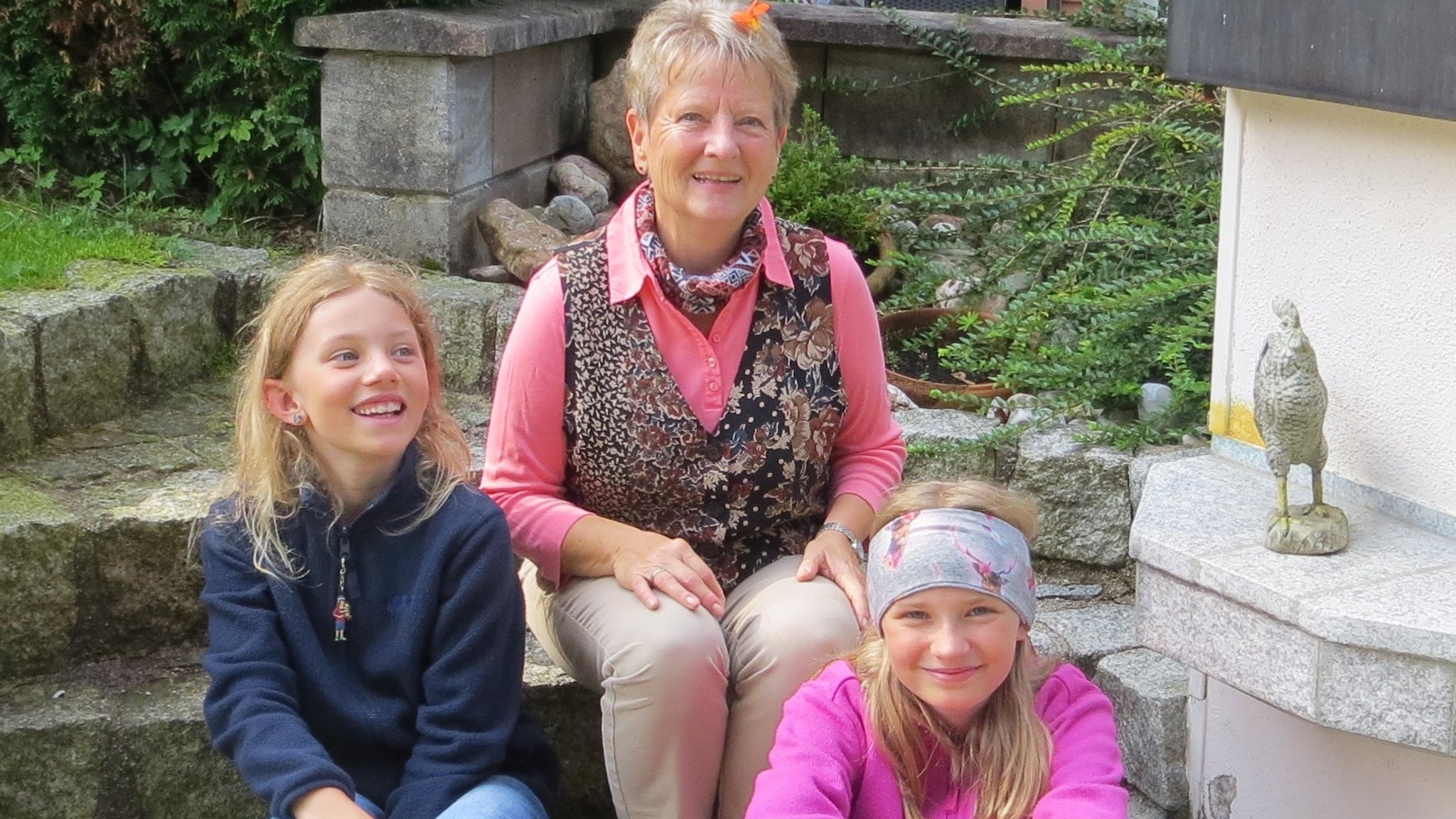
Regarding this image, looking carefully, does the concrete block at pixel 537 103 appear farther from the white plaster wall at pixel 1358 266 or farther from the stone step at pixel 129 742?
the white plaster wall at pixel 1358 266

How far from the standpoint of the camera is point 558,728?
2.74 metres

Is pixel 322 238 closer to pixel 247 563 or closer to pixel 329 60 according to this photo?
pixel 329 60

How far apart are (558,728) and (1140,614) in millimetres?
1032

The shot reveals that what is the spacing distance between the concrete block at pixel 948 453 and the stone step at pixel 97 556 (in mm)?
1347

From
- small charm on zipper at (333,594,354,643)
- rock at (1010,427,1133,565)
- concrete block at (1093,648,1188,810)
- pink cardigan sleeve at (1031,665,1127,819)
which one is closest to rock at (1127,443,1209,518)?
rock at (1010,427,1133,565)

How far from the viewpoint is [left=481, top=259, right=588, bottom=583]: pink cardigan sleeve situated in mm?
2279

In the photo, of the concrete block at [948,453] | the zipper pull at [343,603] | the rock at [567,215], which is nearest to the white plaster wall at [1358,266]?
the concrete block at [948,453]

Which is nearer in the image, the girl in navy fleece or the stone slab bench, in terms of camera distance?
the girl in navy fleece

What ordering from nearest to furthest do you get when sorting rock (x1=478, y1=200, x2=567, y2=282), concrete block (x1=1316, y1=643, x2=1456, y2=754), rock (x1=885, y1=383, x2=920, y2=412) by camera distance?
concrete block (x1=1316, y1=643, x2=1456, y2=754), rock (x1=885, y1=383, x2=920, y2=412), rock (x1=478, y1=200, x2=567, y2=282)

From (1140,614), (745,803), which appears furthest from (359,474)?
(1140,614)

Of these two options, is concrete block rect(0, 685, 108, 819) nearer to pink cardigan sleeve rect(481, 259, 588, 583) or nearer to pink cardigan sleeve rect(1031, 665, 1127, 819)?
pink cardigan sleeve rect(481, 259, 588, 583)

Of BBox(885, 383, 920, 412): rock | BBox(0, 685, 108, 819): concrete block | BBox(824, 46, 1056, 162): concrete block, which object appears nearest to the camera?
BBox(0, 685, 108, 819): concrete block

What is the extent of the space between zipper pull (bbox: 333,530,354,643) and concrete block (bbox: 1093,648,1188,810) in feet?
4.26

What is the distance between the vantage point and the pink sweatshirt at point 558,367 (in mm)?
2283
